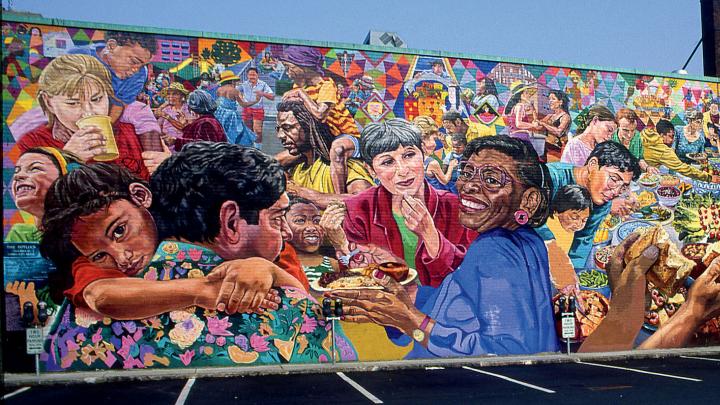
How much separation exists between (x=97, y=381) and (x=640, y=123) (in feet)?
51.0

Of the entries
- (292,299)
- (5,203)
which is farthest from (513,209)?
(5,203)

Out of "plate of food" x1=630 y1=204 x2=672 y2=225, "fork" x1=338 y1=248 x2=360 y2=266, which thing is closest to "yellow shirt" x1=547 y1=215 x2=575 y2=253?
"plate of food" x1=630 y1=204 x2=672 y2=225

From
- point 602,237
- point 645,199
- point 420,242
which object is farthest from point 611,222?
point 420,242

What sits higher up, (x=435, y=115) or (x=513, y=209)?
(x=435, y=115)

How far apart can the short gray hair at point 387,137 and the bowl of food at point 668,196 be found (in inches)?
288

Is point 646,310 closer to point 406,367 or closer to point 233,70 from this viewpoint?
point 406,367

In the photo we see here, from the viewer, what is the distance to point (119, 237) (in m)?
17.3

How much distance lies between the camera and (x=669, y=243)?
22.1 metres

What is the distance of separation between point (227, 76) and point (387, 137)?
4.13 meters

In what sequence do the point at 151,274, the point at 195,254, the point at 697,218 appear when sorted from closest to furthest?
the point at 151,274 → the point at 195,254 → the point at 697,218

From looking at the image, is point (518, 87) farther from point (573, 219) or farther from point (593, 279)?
point (593, 279)

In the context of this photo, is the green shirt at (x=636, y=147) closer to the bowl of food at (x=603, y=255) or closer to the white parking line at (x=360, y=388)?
the bowl of food at (x=603, y=255)

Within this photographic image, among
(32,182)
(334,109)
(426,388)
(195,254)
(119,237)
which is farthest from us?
(334,109)

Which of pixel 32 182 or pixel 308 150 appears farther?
pixel 308 150
